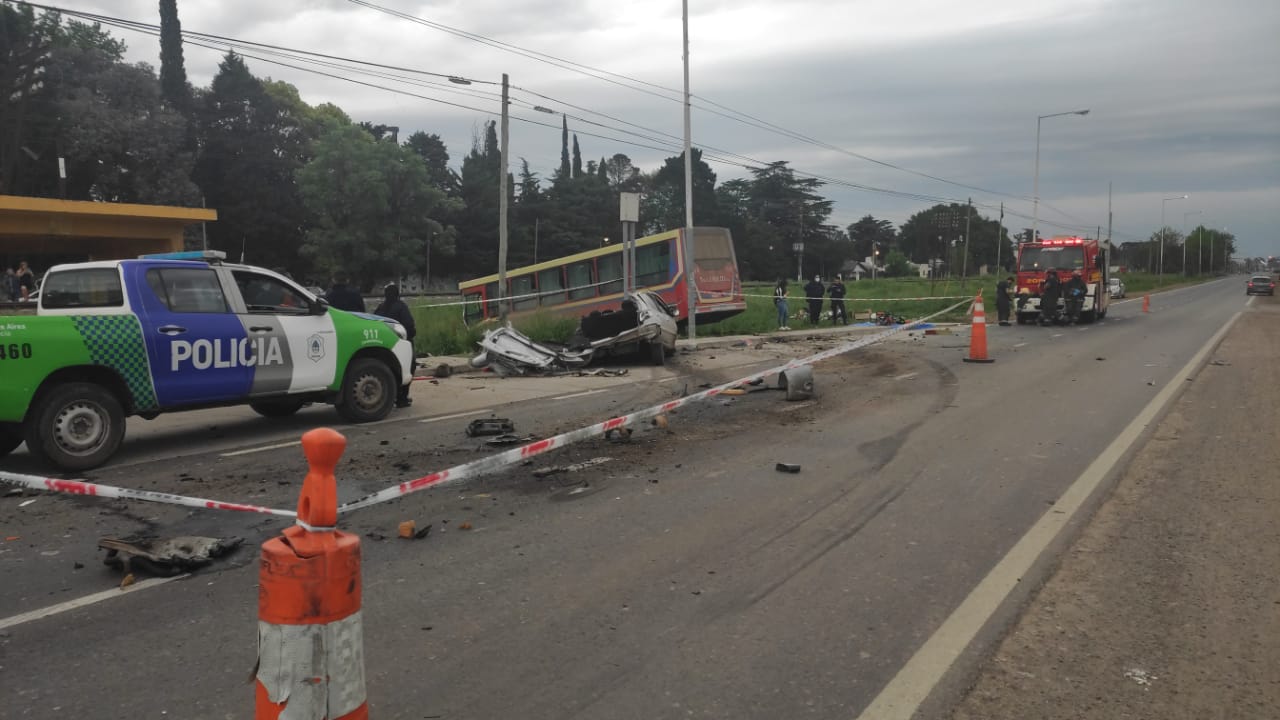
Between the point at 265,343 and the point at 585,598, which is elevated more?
the point at 265,343

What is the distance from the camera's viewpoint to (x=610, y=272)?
25.9 m

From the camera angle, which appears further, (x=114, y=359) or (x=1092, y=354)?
(x=1092, y=354)

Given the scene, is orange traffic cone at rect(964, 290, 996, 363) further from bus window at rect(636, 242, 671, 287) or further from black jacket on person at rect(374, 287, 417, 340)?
bus window at rect(636, 242, 671, 287)

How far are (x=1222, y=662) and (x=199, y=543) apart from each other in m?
5.21

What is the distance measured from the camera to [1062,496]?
6402mm

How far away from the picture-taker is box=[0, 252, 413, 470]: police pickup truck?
24.3ft

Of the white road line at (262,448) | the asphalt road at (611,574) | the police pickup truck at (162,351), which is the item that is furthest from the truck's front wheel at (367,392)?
the white road line at (262,448)

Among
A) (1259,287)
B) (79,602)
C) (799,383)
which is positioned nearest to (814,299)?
(799,383)

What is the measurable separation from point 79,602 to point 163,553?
Answer: 0.53 meters

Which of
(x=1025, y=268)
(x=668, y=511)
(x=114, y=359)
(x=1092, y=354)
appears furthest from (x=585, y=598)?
(x=1025, y=268)

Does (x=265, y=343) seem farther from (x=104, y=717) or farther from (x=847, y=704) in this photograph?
(x=847, y=704)

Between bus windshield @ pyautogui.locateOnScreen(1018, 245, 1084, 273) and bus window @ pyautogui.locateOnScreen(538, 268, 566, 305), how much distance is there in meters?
14.4

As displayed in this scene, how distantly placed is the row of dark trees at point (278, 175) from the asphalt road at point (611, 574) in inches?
1602

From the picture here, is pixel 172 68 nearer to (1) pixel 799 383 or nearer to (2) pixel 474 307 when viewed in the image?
(2) pixel 474 307
